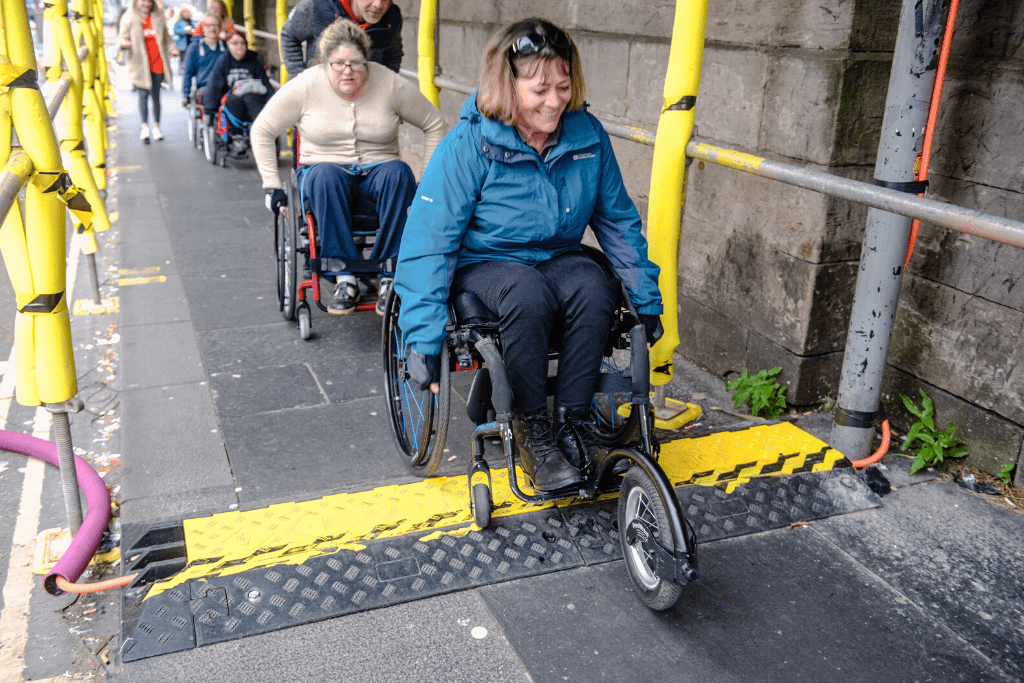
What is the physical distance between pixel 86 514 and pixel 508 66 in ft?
6.66

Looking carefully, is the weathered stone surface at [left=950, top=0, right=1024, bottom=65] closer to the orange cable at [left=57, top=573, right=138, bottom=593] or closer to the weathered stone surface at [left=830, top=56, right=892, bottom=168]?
the weathered stone surface at [left=830, top=56, right=892, bottom=168]

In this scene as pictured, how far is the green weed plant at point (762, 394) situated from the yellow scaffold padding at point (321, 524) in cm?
127

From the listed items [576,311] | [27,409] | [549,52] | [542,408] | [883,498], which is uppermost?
[549,52]

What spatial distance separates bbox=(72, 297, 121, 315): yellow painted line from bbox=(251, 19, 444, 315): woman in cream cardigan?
1363mm

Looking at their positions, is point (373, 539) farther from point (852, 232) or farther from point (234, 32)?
point (234, 32)

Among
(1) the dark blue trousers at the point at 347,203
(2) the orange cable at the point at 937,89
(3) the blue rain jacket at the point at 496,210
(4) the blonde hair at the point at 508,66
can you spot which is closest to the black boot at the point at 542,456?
(3) the blue rain jacket at the point at 496,210

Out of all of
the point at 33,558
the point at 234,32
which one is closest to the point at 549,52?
the point at 33,558

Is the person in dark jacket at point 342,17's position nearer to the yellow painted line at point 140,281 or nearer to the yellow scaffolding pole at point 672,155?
the yellow painted line at point 140,281

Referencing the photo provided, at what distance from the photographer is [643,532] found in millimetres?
2428

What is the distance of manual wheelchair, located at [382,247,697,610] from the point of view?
2320 millimetres

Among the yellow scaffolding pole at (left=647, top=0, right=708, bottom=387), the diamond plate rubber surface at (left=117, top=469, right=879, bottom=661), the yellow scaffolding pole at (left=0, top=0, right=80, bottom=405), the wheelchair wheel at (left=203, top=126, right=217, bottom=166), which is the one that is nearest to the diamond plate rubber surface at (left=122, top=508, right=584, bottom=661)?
the diamond plate rubber surface at (left=117, top=469, right=879, bottom=661)

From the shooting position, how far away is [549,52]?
268 cm

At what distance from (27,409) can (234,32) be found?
6663 millimetres

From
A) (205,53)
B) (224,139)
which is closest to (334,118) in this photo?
(224,139)
